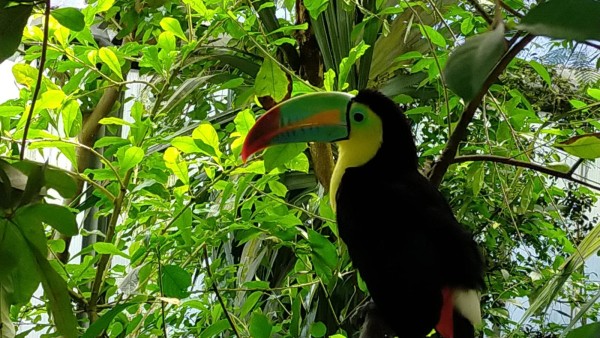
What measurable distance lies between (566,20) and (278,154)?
549 mm

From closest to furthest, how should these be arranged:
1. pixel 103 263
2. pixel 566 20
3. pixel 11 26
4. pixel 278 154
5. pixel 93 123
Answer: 1. pixel 566 20
2. pixel 11 26
3. pixel 278 154
4. pixel 103 263
5. pixel 93 123

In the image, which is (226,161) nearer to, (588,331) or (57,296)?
(57,296)

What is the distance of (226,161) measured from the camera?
2.66ft

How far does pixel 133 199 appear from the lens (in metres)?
0.91

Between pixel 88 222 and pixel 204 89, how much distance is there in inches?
16.6

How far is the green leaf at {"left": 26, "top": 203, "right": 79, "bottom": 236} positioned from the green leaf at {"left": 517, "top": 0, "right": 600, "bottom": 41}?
0.26 meters

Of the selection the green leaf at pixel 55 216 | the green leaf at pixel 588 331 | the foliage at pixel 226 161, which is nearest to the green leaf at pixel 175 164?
the foliage at pixel 226 161

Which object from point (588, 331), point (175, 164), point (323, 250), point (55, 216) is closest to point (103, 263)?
point (175, 164)

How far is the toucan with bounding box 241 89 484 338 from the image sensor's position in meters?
0.90

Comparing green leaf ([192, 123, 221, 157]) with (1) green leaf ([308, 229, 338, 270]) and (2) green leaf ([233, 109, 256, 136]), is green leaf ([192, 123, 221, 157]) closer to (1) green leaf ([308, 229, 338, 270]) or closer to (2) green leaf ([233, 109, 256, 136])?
(2) green leaf ([233, 109, 256, 136])

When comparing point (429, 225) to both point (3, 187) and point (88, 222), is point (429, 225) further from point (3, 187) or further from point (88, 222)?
point (88, 222)

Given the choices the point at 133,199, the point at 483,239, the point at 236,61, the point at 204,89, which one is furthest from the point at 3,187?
the point at 483,239

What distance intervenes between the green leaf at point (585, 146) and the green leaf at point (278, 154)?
0.94 feet

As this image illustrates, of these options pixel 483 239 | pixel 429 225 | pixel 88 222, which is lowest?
pixel 483 239
